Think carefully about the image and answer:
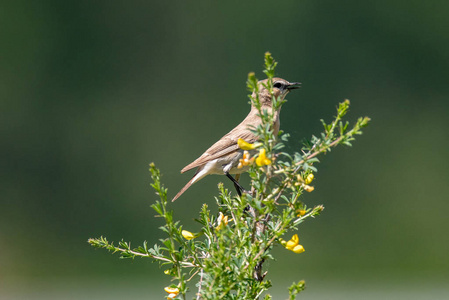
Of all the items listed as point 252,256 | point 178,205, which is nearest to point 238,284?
point 252,256

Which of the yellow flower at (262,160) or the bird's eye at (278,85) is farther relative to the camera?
the bird's eye at (278,85)

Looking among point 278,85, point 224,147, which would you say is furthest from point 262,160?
point 278,85

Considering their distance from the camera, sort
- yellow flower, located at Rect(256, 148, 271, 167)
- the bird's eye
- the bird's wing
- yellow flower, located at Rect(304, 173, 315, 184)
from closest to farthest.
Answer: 1. yellow flower, located at Rect(256, 148, 271, 167)
2. yellow flower, located at Rect(304, 173, 315, 184)
3. the bird's wing
4. the bird's eye

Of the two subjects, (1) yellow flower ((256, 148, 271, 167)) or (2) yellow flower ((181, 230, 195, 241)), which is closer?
(1) yellow flower ((256, 148, 271, 167))

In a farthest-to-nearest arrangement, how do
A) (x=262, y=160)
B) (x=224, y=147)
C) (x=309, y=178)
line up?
(x=224, y=147) → (x=309, y=178) → (x=262, y=160)

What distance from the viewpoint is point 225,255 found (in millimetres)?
917

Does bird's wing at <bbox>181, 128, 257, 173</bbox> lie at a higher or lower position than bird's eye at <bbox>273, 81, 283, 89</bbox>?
lower

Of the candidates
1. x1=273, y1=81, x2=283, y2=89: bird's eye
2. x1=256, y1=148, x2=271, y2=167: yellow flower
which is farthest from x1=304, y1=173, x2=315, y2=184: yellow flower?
x1=273, y1=81, x2=283, y2=89: bird's eye

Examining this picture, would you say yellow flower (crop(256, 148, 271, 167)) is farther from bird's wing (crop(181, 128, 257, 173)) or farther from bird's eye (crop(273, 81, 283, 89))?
bird's eye (crop(273, 81, 283, 89))

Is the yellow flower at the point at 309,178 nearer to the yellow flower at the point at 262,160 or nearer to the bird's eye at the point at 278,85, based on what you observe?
the yellow flower at the point at 262,160

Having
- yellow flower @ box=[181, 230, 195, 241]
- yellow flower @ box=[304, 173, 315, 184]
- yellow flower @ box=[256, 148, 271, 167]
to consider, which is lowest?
yellow flower @ box=[181, 230, 195, 241]

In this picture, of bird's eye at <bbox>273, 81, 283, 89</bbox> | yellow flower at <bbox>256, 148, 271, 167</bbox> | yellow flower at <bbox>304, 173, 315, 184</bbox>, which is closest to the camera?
yellow flower at <bbox>256, 148, 271, 167</bbox>

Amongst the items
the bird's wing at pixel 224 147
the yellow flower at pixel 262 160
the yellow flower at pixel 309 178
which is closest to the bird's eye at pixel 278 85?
the bird's wing at pixel 224 147

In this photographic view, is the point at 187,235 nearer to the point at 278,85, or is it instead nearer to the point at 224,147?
the point at 224,147
